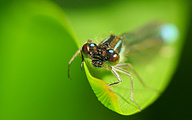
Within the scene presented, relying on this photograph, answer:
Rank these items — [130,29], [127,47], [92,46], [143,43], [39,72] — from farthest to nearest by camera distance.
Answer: [143,43] < [130,29] < [127,47] < [92,46] < [39,72]

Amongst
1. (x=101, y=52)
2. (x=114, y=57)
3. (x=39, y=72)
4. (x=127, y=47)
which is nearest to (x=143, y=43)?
(x=127, y=47)

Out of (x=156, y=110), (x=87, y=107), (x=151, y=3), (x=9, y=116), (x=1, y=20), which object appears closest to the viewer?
(x=9, y=116)

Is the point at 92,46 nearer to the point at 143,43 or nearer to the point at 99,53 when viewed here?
the point at 99,53

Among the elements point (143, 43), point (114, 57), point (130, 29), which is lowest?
point (114, 57)

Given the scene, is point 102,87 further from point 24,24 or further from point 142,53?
point 142,53

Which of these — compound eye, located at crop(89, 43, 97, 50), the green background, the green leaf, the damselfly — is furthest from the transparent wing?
the green background

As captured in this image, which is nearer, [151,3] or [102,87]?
[102,87]

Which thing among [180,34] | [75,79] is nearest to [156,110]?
[180,34]

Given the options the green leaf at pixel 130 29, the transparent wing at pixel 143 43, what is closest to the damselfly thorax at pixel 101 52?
the green leaf at pixel 130 29
